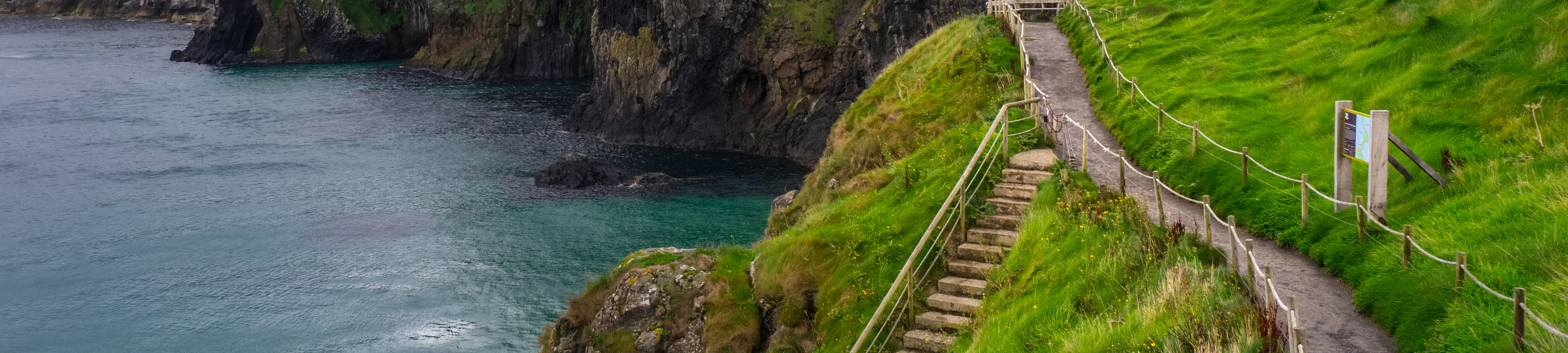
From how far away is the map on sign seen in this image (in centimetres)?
1340

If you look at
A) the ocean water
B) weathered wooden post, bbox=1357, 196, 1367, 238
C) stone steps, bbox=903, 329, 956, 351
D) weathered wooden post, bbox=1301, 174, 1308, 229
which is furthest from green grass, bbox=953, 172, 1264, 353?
the ocean water

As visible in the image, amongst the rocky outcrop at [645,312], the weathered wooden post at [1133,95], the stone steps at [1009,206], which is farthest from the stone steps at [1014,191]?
the weathered wooden post at [1133,95]

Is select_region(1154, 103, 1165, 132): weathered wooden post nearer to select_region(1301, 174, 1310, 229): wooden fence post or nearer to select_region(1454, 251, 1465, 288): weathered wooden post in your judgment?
select_region(1301, 174, 1310, 229): wooden fence post

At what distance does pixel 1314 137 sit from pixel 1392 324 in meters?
8.03

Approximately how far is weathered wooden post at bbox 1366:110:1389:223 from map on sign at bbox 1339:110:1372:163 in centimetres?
5

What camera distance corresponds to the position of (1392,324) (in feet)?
37.8

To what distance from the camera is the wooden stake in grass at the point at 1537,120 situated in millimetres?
15086

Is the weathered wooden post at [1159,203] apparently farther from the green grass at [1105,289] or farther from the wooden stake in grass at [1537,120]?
the wooden stake in grass at [1537,120]

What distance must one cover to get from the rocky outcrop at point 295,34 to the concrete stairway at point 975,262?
434 ft

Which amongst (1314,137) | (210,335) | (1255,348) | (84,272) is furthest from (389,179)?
(1255,348)

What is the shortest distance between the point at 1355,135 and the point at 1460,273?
315 centimetres

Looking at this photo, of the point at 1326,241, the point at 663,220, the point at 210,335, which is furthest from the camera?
the point at 663,220

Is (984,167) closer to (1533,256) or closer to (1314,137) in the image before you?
(1314,137)

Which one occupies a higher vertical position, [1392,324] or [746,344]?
[1392,324]
